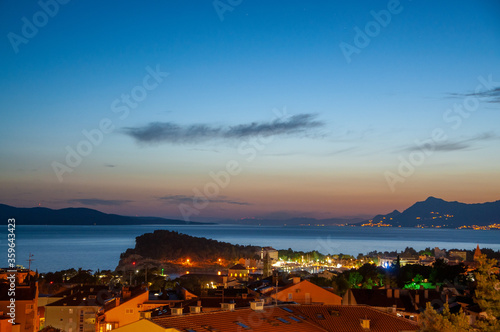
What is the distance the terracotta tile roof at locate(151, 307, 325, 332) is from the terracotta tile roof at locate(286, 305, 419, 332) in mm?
586

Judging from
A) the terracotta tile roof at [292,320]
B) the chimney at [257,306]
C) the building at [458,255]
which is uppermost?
the chimney at [257,306]

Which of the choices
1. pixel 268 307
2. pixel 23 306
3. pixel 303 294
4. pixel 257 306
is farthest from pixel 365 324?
pixel 23 306

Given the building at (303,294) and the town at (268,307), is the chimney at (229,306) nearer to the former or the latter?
the town at (268,307)

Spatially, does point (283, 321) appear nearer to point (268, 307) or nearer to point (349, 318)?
point (268, 307)

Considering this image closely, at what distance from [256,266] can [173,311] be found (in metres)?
52.8

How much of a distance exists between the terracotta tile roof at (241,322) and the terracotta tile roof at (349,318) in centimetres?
59

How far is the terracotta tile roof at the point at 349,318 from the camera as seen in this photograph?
13398 millimetres

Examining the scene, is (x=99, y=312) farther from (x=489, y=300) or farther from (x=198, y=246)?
(x=198, y=246)

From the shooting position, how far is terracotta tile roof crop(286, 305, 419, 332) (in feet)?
44.0

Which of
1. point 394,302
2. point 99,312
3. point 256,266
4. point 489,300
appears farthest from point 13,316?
point 256,266

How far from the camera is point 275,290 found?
856 inches

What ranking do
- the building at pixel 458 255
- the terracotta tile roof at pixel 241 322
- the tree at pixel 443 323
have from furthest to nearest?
the building at pixel 458 255
the terracotta tile roof at pixel 241 322
the tree at pixel 443 323

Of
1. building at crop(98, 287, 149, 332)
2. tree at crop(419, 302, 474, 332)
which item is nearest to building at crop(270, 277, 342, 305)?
building at crop(98, 287, 149, 332)

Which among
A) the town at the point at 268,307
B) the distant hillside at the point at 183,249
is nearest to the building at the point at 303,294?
the town at the point at 268,307
